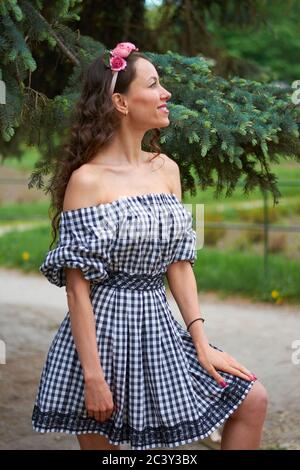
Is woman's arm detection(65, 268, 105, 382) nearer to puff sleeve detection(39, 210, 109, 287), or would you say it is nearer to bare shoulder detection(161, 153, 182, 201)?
puff sleeve detection(39, 210, 109, 287)

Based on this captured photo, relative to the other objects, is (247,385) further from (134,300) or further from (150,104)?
(150,104)

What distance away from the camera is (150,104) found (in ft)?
9.57

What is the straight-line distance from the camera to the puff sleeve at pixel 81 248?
2754 millimetres

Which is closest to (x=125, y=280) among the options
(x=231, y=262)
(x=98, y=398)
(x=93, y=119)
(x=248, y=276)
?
(x=98, y=398)

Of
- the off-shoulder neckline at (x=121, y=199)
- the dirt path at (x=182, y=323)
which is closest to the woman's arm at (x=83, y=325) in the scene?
the off-shoulder neckline at (x=121, y=199)

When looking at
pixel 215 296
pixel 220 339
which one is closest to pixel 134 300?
pixel 220 339

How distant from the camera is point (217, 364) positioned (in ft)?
9.36

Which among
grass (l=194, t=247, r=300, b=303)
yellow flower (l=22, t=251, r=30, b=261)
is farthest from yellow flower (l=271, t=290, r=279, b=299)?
yellow flower (l=22, t=251, r=30, b=261)

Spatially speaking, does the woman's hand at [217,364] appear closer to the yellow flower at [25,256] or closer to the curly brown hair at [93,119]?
the curly brown hair at [93,119]

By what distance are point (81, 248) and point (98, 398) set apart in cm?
46

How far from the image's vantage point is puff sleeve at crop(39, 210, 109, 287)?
2.75 m

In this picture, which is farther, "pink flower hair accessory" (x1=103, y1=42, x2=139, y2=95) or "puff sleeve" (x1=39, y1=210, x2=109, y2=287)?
"pink flower hair accessory" (x1=103, y1=42, x2=139, y2=95)

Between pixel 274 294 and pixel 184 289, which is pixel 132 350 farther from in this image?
pixel 274 294

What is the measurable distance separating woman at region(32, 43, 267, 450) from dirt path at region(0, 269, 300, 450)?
179 centimetres
